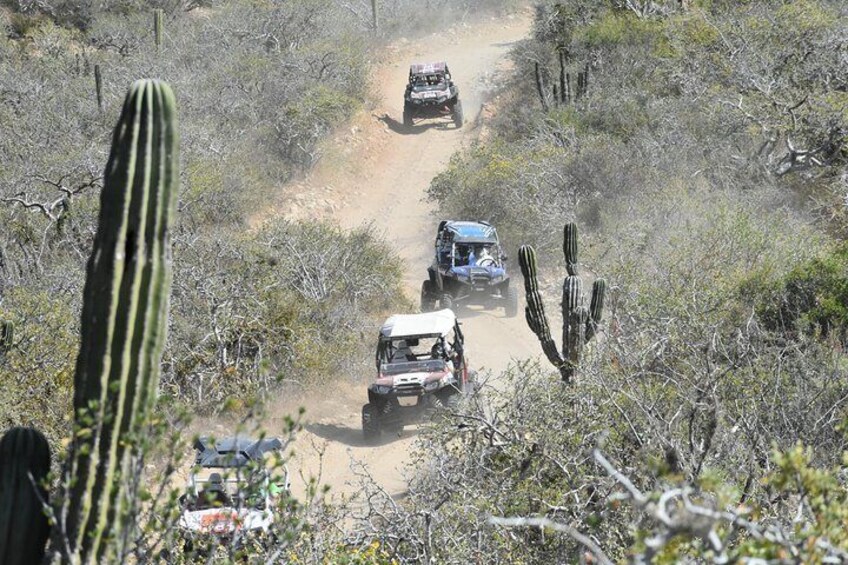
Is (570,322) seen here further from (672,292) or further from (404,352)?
(672,292)

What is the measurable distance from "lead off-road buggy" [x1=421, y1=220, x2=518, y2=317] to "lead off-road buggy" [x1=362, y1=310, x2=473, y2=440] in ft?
15.5

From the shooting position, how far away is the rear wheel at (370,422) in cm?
1470

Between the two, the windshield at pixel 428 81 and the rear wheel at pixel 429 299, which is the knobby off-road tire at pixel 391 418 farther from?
the windshield at pixel 428 81

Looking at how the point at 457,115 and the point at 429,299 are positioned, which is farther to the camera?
the point at 457,115

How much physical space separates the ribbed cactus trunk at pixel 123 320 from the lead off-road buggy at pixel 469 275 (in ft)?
48.3

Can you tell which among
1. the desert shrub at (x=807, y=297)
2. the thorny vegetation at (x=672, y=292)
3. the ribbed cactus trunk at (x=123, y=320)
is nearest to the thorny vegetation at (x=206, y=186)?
the ribbed cactus trunk at (x=123, y=320)

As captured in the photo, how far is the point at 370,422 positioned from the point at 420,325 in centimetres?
161

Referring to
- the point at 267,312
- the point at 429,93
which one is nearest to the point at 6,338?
the point at 267,312

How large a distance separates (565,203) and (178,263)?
9.78m

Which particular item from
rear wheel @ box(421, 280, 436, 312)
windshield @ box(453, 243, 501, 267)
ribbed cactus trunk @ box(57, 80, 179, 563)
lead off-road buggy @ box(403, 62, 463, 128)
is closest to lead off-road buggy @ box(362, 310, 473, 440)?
rear wheel @ box(421, 280, 436, 312)

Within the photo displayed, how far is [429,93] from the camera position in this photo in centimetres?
3269

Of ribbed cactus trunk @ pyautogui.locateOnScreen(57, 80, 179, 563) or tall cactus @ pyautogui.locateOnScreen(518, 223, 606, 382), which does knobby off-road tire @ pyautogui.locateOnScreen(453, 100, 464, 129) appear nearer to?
tall cactus @ pyautogui.locateOnScreen(518, 223, 606, 382)

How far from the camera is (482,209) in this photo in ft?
83.3

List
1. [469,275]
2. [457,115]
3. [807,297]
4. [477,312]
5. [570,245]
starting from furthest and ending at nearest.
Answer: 1. [457,115]
2. [477,312]
3. [469,275]
4. [807,297]
5. [570,245]
